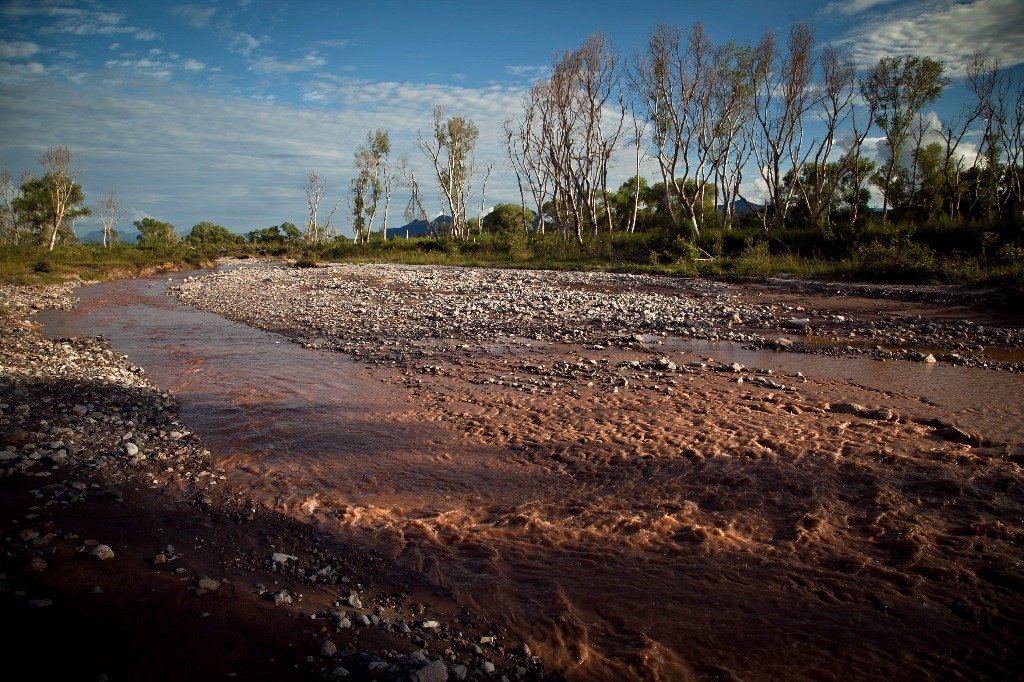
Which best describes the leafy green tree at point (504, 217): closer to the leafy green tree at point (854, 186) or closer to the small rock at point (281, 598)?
the leafy green tree at point (854, 186)

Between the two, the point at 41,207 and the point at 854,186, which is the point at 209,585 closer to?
the point at 854,186

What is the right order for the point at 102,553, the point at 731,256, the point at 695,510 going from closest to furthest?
the point at 102,553, the point at 695,510, the point at 731,256

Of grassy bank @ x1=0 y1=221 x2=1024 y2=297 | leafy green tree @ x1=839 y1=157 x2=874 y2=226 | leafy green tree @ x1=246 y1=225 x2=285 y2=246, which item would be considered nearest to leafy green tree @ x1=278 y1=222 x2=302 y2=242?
leafy green tree @ x1=246 y1=225 x2=285 y2=246

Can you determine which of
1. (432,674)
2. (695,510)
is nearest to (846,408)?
(695,510)

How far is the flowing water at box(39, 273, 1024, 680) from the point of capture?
2277 mm

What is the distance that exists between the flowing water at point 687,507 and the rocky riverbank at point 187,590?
0.26 metres

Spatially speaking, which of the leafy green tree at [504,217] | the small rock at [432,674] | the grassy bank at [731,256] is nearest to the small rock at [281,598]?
the small rock at [432,674]

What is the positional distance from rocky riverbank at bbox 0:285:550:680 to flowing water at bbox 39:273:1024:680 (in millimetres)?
258

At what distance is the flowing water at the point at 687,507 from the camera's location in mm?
2277

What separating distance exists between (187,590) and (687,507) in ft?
9.08

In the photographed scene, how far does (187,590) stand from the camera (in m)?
2.43

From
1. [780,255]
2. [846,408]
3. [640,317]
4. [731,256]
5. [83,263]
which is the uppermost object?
[731,256]

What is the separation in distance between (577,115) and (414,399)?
103 ft

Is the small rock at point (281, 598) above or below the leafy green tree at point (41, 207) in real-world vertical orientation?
below
